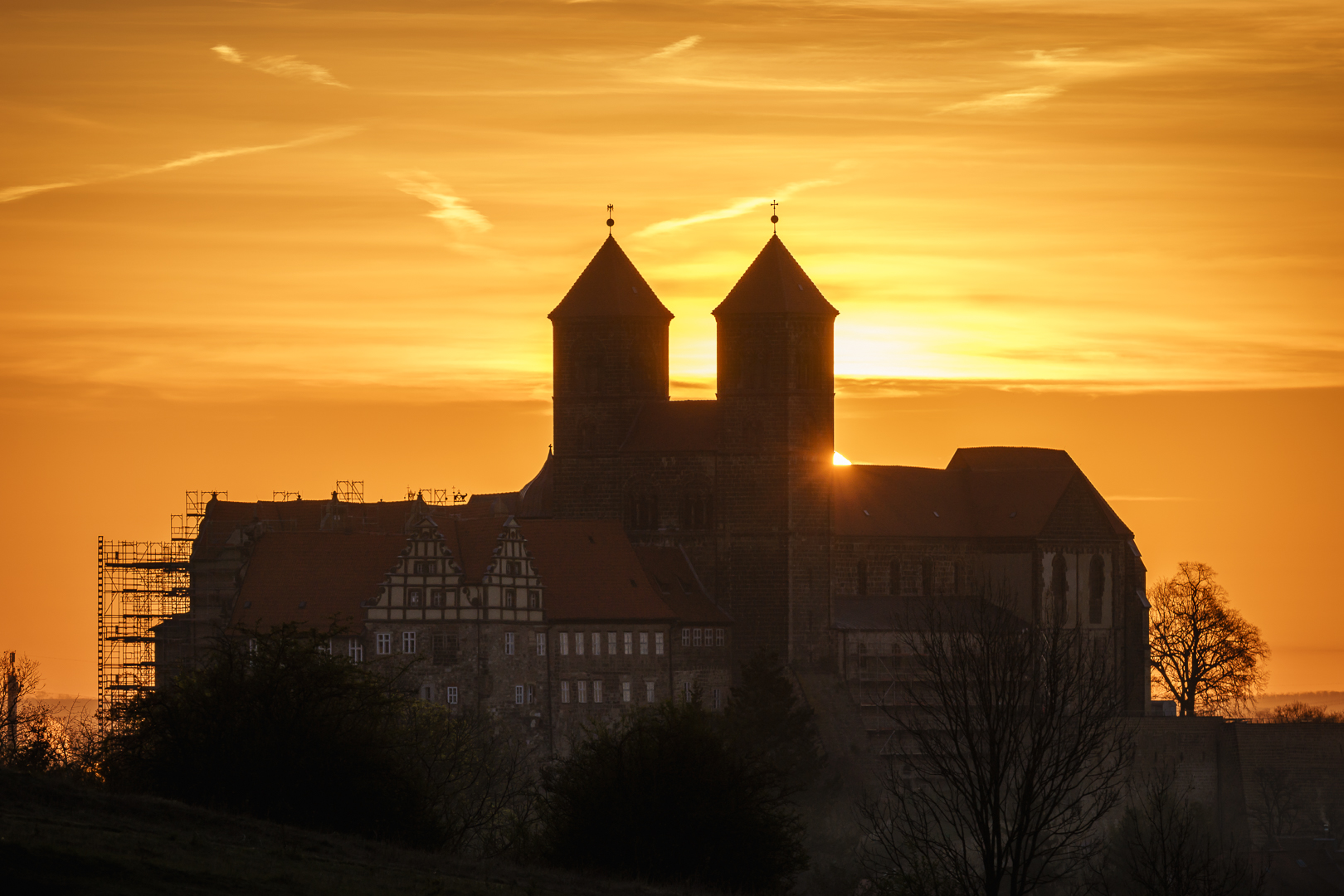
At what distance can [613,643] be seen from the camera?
355 ft

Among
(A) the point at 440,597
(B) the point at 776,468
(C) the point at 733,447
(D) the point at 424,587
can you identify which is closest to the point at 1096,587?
(B) the point at 776,468

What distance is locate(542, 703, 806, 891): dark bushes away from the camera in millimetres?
58562

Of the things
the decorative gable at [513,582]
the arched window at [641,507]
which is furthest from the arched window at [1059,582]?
the decorative gable at [513,582]

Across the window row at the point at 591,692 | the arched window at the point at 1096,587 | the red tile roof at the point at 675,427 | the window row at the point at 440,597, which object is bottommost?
the window row at the point at 591,692

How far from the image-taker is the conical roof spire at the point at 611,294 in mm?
118312

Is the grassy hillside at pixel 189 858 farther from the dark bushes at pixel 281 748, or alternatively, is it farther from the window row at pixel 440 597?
the window row at pixel 440 597

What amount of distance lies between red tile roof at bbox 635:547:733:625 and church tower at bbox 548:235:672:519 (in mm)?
3540

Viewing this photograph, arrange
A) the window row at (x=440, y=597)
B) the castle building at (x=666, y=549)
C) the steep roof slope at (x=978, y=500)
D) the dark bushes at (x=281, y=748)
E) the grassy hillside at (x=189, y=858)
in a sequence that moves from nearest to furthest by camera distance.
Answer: the grassy hillside at (x=189, y=858)
the dark bushes at (x=281, y=748)
the window row at (x=440, y=597)
the castle building at (x=666, y=549)
the steep roof slope at (x=978, y=500)

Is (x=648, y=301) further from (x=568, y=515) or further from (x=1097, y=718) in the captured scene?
(x=1097, y=718)

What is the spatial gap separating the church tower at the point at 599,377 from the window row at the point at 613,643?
9.57 m

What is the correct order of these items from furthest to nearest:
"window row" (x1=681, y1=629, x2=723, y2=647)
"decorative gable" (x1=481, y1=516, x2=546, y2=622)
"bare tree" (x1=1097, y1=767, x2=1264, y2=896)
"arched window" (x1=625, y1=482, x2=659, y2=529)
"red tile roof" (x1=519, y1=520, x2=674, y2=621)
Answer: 1. "arched window" (x1=625, y1=482, x2=659, y2=529)
2. "window row" (x1=681, y1=629, x2=723, y2=647)
3. "red tile roof" (x1=519, y1=520, x2=674, y2=621)
4. "decorative gable" (x1=481, y1=516, x2=546, y2=622)
5. "bare tree" (x1=1097, y1=767, x2=1264, y2=896)

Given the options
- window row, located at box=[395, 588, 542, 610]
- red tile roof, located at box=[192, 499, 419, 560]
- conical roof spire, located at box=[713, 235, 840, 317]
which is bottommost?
window row, located at box=[395, 588, 542, 610]

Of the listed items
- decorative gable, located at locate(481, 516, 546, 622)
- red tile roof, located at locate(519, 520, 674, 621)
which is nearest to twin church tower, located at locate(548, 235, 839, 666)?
red tile roof, located at locate(519, 520, 674, 621)

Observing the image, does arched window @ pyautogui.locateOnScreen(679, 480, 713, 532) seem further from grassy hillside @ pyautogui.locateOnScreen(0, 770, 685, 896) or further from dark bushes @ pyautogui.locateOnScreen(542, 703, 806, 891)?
grassy hillside @ pyautogui.locateOnScreen(0, 770, 685, 896)
